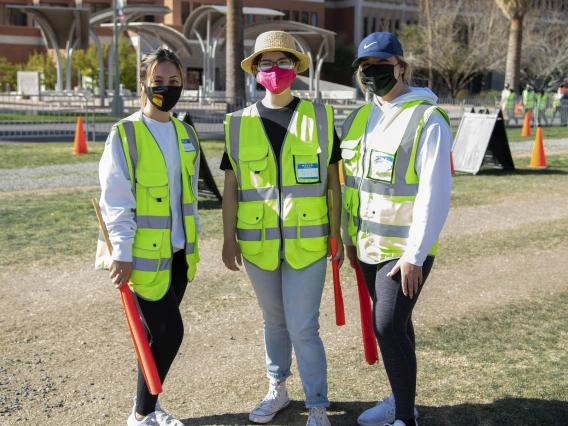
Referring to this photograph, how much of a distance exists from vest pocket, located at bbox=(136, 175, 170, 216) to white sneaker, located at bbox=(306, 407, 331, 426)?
1.30 metres

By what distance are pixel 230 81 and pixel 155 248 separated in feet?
71.7

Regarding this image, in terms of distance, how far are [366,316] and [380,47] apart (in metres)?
1.45

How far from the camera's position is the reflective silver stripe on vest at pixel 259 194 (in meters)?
3.79

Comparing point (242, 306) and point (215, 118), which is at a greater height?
point (215, 118)

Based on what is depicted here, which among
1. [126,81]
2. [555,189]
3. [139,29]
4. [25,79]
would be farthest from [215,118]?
[126,81]

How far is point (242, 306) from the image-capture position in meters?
6.06

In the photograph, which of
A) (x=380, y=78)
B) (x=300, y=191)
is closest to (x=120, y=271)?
(x=300, y=191)

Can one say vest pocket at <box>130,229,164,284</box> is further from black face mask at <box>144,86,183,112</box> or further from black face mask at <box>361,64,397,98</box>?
black face mask at <box>361,64,397,98</box>

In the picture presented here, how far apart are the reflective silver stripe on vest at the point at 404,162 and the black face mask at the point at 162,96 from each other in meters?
1.15

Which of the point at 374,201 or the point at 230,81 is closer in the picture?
the point at 374,201

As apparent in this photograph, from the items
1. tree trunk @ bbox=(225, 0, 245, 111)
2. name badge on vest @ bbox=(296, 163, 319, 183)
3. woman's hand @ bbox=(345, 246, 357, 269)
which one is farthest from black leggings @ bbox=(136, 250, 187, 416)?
tree trunk @ bbox=(225, 0, 245, 111)

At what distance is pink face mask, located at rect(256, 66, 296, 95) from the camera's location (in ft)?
12.3

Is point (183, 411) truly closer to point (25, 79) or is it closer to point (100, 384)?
point (100, 384)

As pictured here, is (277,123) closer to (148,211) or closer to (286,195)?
(286,195)
